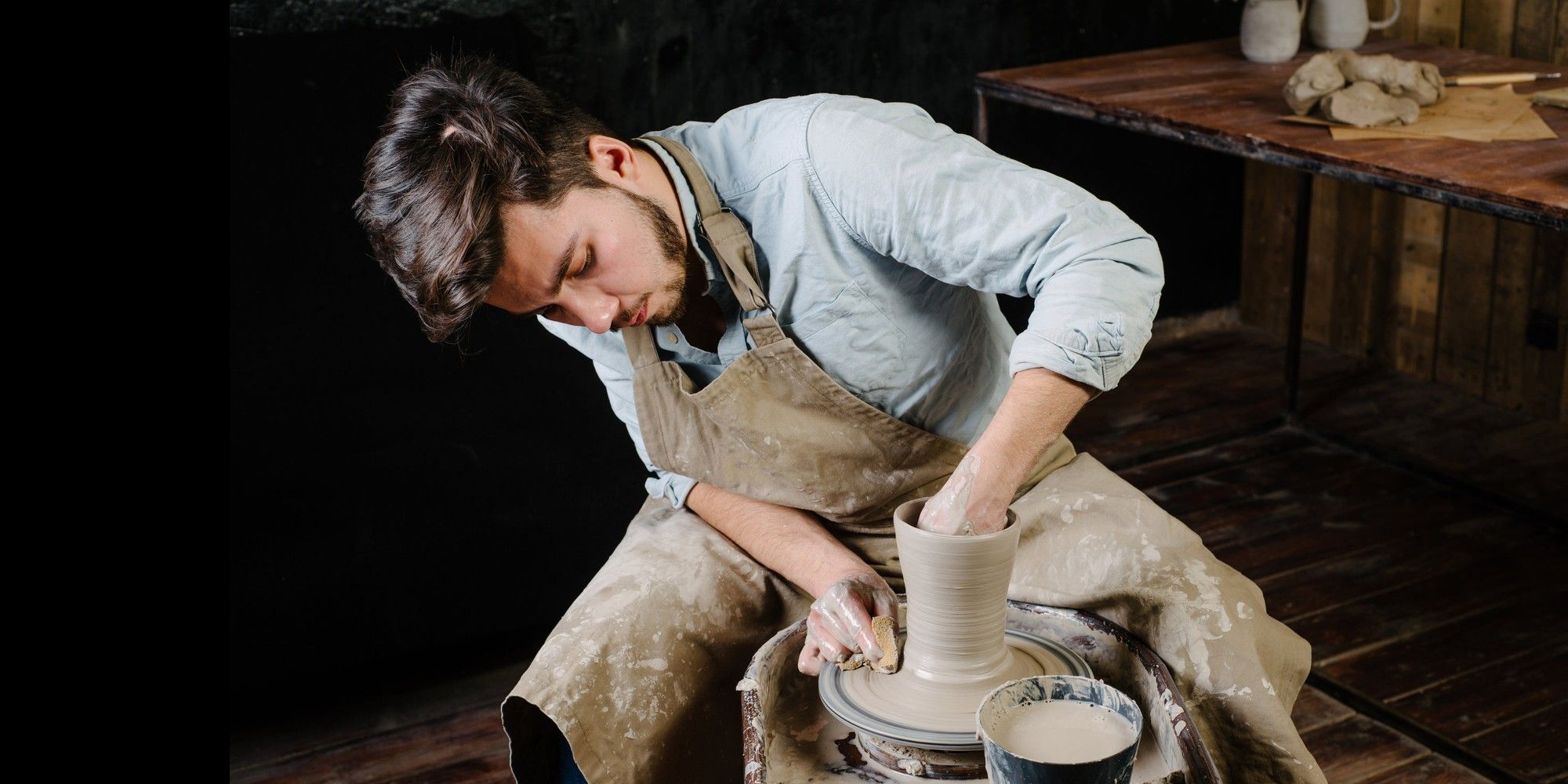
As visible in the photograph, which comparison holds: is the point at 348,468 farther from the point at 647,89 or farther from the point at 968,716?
the point at 968,716

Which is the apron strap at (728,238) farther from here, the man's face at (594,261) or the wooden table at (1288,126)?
the wooden table at (1288,126)

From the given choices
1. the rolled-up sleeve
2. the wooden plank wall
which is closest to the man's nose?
the rolled-up sleeve

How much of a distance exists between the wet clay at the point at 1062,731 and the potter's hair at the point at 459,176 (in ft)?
2.30

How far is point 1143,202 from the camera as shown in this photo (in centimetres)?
390

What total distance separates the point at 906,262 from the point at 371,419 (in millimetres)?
1305

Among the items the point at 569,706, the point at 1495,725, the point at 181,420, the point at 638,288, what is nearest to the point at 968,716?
the point at 569,706

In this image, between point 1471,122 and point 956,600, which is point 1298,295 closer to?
point 1471,122

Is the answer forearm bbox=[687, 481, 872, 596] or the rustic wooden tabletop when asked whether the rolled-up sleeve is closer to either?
forearm bbox=[687, 481, 872, 596]

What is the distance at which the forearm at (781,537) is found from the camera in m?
1.59

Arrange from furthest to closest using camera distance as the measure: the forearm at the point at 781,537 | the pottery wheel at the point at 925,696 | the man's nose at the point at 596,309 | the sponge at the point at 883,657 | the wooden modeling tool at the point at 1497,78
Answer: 1. the wooden modeling tool at the point at 1497,78
2. the forearm at the point at 781,537
3. the man's nose at the point at 596,309
4. the sponge at the point at 883,657
5. the pottery wheel at the point at 925,696

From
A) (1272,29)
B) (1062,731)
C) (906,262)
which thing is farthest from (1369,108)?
(1062,731)

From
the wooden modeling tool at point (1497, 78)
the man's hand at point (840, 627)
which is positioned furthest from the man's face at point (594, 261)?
the wooden modeling tool at point (1497, 78)

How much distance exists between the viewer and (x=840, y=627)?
1.38 meters

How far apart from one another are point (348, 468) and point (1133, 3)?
2.34 meters
